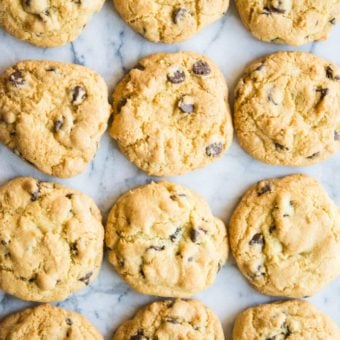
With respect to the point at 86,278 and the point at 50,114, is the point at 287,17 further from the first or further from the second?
the point at 86,278

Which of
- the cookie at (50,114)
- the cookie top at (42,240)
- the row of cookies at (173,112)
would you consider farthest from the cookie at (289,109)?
the cookie top at (42,240)

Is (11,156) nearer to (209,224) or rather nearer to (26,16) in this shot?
(26,16)

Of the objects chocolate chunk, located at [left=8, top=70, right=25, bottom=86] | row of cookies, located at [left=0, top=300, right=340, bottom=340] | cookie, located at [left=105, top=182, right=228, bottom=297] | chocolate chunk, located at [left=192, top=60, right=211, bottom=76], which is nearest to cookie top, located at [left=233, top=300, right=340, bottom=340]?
row of cookies, located at [left=0, top=300, right=340, bottom=340]

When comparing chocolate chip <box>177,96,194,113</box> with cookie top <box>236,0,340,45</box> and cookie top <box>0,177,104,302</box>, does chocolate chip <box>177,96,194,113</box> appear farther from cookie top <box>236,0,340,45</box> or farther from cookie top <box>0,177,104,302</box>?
cookie top <box>0,177,104,302</box>

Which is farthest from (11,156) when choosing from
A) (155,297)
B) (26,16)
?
(155,297)

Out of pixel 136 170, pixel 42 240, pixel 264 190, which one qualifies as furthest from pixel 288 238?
pixel 42 240
